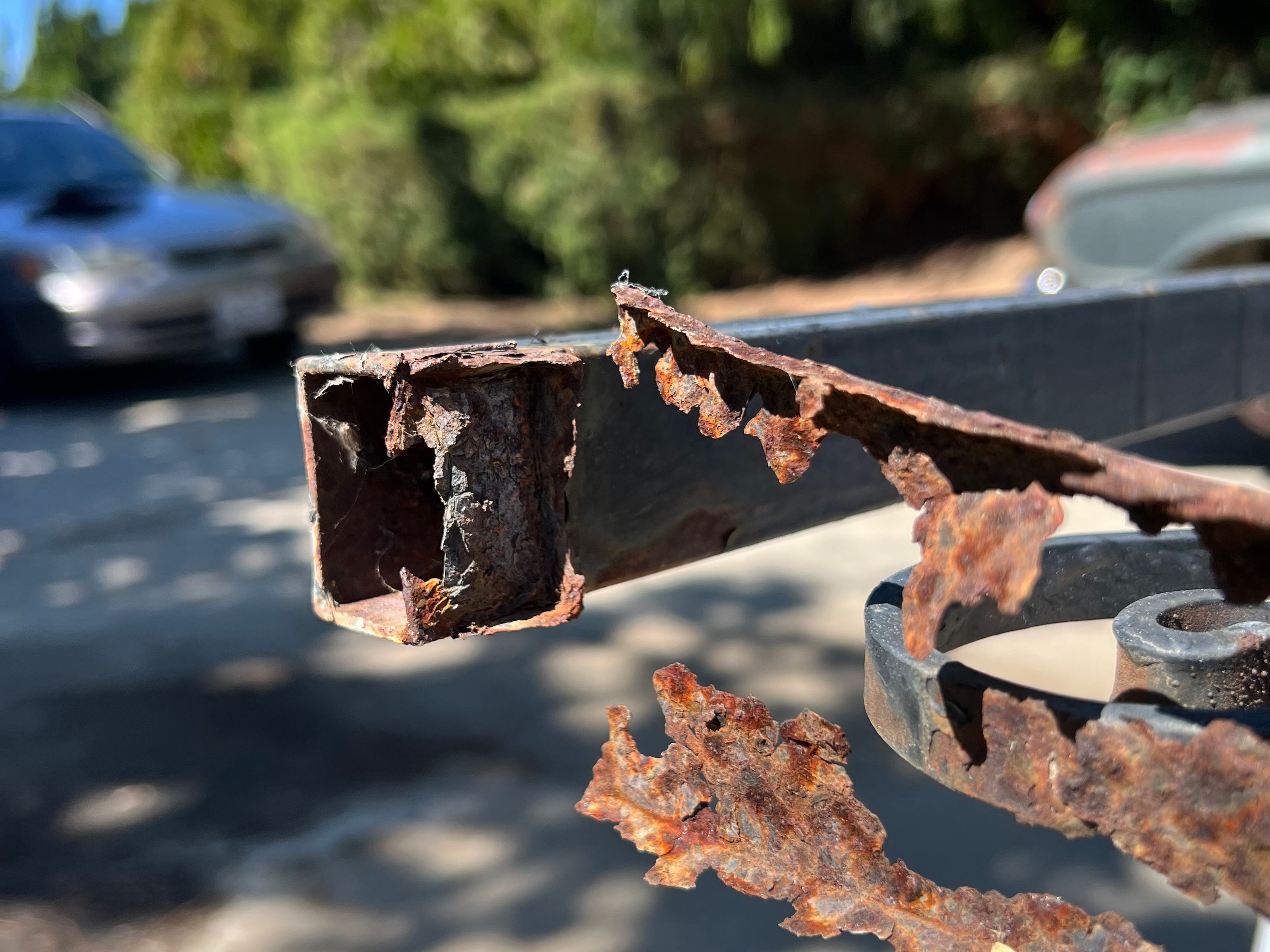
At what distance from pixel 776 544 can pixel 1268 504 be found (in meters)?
3.56

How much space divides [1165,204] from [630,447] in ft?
12.4

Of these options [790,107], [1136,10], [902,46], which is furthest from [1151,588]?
[902,46]

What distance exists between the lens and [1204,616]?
1.14 m

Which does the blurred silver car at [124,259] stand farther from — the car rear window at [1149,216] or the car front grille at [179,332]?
the car rear window at [1149,216]

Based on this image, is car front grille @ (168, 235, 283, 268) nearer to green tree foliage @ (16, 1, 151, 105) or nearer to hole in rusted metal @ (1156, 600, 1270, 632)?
hole in rusted metal @ (1156, 600, 1270, 632)

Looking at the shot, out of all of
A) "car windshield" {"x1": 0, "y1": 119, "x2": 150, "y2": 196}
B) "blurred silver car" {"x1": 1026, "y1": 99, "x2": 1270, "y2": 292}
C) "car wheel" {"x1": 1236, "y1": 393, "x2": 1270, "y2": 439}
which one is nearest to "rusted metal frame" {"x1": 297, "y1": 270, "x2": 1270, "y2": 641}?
"blurred silver car" {"x1": 1026, "y1": 99, "x2": 1270, "y2": 292}

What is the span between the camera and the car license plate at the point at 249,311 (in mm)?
6980

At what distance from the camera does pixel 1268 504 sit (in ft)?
2.20

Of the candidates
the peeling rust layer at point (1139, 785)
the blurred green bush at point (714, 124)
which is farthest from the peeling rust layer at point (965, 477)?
the blurred green bush at point (714, 124)

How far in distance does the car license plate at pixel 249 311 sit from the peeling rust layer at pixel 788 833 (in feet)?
21.4

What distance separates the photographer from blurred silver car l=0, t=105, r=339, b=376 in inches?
256

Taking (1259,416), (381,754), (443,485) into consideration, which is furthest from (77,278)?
(443,485)

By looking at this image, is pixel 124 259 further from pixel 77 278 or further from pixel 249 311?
pixel 249 311

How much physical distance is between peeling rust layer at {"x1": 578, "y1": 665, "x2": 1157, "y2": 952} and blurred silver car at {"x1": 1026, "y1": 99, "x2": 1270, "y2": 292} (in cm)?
380
